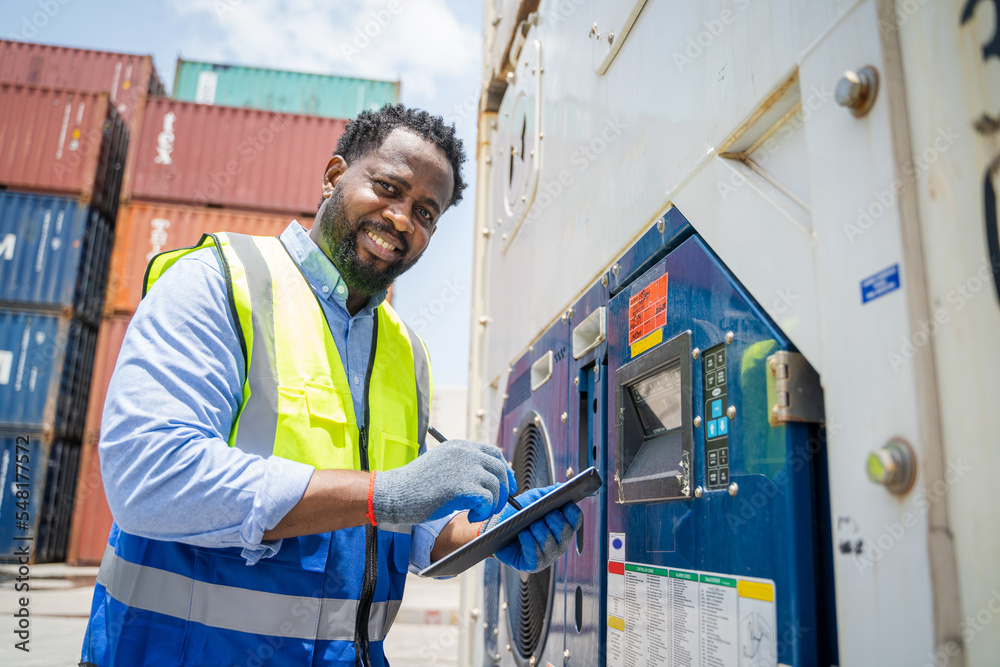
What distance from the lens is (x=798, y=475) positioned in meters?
0.94

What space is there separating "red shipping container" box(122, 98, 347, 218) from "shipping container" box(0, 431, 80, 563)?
400 cm

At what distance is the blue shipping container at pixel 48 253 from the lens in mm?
10227

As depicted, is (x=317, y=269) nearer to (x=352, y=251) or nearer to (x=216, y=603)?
(x=352, y=251)

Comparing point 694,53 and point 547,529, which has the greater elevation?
point 694,53

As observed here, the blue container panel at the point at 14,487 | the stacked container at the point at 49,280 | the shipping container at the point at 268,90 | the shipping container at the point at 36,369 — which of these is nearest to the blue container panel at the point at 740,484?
the stacked container at the point at 49,280

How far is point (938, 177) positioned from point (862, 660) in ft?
1.78

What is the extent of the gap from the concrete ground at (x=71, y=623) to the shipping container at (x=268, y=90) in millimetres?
8382

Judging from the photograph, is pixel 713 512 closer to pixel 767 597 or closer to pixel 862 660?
pixel 767 597

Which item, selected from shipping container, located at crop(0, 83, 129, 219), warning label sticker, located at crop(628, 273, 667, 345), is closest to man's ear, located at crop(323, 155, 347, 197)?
warning label sticker, located at crop(628, 273, 667, 345)

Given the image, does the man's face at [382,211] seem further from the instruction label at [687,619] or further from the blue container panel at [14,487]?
the blue container panel at [14,487]

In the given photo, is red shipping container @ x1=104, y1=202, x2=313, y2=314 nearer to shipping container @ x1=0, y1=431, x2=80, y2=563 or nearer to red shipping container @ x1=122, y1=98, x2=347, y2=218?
red shipping container @ x1=122, y1=98, x2=347, y2=218

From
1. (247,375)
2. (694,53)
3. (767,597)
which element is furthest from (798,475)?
(247,375)

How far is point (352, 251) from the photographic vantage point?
5.81ft

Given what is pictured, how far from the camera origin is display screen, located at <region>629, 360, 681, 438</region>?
4.40 feet
